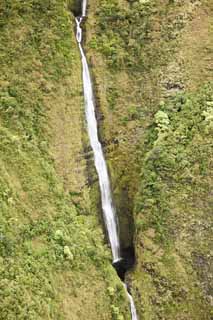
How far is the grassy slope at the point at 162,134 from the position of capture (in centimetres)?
2534

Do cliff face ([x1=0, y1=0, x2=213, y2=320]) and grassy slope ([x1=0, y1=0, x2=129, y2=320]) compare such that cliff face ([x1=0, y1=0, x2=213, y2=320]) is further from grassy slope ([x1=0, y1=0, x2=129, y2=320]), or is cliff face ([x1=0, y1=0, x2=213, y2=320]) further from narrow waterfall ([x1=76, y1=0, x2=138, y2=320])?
narrow waterfall ([x1=76, y1=0, x2=138, y2=320])

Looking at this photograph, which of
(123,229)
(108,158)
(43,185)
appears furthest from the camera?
(108,158)

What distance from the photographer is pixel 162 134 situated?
2811cm

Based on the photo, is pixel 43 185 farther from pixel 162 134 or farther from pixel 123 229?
pixel 162 134

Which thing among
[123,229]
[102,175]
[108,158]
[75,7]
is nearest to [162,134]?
[108,158]

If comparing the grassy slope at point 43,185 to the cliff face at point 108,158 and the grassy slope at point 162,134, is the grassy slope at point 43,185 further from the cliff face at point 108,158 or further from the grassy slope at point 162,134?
the grassy slope at point 162,134

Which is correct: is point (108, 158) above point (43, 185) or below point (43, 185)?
below

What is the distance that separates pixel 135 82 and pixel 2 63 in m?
7.27

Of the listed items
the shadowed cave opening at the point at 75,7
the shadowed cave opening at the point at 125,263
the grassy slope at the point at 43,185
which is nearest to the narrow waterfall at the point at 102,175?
the shadowed cave opening at the point at 125,263

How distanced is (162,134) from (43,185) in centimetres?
669

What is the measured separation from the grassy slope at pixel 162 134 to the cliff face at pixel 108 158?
5cm

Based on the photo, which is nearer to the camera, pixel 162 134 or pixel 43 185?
pixel 43 185

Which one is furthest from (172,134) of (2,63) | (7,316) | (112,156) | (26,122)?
(7,316)

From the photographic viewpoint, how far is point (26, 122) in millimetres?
27250
